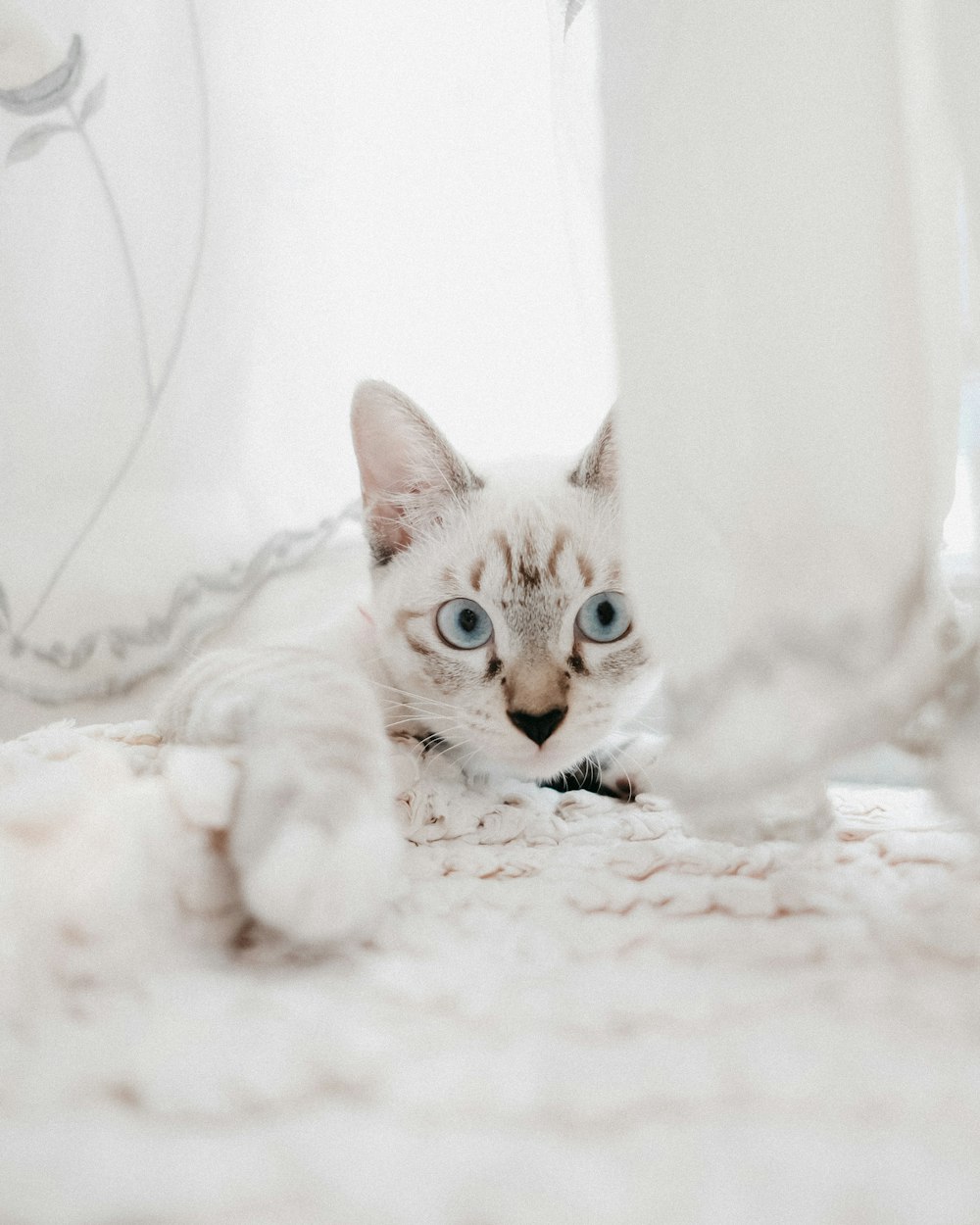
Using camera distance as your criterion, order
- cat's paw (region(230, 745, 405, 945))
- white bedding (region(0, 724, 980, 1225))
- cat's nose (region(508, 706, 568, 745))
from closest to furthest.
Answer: white bedding (region(0, 724, 980, 1225)) → cat's paw (region(230, 745, 405, 945)) → cat's nose (region(508, 706, 568, 745))

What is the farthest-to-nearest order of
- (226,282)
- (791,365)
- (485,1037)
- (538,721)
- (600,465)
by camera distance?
(226,282) < (600,465) < (538,721) < (791,365) < (485,1037)

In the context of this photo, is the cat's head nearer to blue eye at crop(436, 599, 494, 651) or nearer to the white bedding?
blue eye at crop(436, 599, 494, 651)

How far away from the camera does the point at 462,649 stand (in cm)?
92

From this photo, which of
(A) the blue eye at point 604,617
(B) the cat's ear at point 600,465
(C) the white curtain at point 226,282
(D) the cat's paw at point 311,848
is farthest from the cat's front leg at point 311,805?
(C) the white curtain at point 226,282

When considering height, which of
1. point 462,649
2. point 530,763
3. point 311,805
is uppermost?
point 311,805

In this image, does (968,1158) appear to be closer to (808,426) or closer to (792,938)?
(792,938)

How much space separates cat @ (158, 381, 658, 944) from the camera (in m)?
0.64

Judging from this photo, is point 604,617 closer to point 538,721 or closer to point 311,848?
point 538,721

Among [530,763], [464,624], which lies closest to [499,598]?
[464,624]

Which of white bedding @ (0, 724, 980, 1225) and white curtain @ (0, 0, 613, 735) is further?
white curtain @ (0, 0, 613, 735)

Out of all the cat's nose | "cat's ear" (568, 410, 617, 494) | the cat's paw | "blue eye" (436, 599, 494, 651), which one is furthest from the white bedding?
"cat's ear" (568, 410, 617, 494)

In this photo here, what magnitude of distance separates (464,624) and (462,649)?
3 centimetres

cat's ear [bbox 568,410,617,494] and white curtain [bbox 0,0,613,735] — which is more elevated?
white curtain [bbox 0,0,613,735]

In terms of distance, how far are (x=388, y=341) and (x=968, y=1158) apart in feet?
3.50
